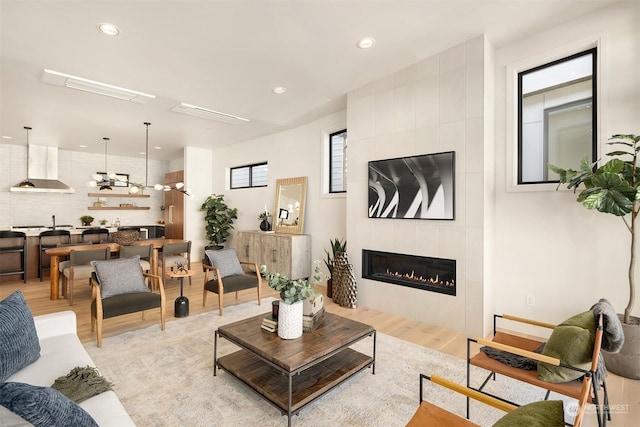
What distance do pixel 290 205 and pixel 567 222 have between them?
4.33 meters

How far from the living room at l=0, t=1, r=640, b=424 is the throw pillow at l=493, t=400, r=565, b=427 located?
2320 mm

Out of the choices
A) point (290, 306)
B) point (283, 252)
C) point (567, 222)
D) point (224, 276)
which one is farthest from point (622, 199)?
point (283, 252)

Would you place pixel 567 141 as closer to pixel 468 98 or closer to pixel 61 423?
pixel 468 98

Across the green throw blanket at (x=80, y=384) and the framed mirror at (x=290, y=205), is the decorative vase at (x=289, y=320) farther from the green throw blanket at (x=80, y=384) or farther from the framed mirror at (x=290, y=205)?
the framed mirror at (x=290, y=205)

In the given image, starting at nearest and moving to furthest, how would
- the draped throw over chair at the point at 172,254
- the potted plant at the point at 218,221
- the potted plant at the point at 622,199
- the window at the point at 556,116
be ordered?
the potted plant at the point at 622,199
the window at the point at 556,116
the draped throw over chair at the point at 172,254
the potted plant at the point at 218,221

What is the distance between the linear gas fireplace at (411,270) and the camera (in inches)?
140

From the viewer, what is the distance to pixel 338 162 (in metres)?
5.45

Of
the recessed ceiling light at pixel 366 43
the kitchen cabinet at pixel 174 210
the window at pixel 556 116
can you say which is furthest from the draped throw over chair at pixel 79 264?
the window at pixel 556 116

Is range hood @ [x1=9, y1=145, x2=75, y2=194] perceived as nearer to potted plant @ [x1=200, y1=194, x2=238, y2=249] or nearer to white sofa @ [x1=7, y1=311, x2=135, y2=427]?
potted plant @ [x1=200, y1=194, x2=238, y2=249]

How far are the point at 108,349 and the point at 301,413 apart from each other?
2134 millimetres

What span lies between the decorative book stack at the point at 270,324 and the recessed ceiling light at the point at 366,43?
9.42 ft

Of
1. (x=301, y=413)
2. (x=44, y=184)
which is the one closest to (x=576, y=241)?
(x=301, y=413)

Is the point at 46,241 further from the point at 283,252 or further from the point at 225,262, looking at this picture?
the point at 283,252

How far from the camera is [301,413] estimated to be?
2088 mm
